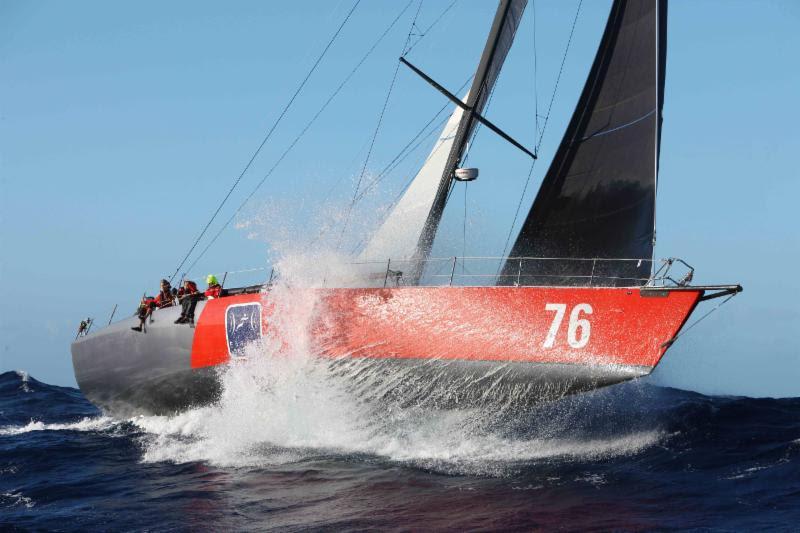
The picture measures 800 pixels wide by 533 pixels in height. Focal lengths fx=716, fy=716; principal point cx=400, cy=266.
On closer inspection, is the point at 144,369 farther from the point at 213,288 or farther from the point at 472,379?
the point at 472,379

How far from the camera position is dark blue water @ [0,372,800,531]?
7188mm

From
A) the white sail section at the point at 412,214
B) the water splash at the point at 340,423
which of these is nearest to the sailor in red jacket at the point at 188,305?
the water splash at the point at 340,423

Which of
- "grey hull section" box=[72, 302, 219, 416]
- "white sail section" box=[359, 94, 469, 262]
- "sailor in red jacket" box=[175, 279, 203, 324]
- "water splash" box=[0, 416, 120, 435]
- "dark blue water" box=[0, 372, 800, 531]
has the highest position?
"white sail section" box=[359, 94, 469, 262]

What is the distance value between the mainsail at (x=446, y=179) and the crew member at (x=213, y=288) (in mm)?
2708

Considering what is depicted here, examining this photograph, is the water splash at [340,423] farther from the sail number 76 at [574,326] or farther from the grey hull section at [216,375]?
the sail number 76 at [574,326]

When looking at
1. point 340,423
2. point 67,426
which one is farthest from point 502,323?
point 67,426

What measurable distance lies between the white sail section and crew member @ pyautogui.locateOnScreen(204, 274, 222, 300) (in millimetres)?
2676

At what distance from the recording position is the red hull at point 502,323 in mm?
9070

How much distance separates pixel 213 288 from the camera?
12961 mm

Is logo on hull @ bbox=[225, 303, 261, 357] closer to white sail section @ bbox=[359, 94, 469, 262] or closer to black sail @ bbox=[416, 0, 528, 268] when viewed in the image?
white sail section @ bbox=[359, 94, 469, 262]

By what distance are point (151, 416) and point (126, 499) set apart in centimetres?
619

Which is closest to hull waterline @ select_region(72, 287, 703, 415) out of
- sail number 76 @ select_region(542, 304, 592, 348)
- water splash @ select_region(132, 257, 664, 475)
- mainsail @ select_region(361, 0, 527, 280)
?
sail number 76 @ select_region(542, 304, 592, 348)

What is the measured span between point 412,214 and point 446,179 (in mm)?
964

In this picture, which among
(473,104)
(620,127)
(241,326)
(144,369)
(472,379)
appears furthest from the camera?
(144,369)
